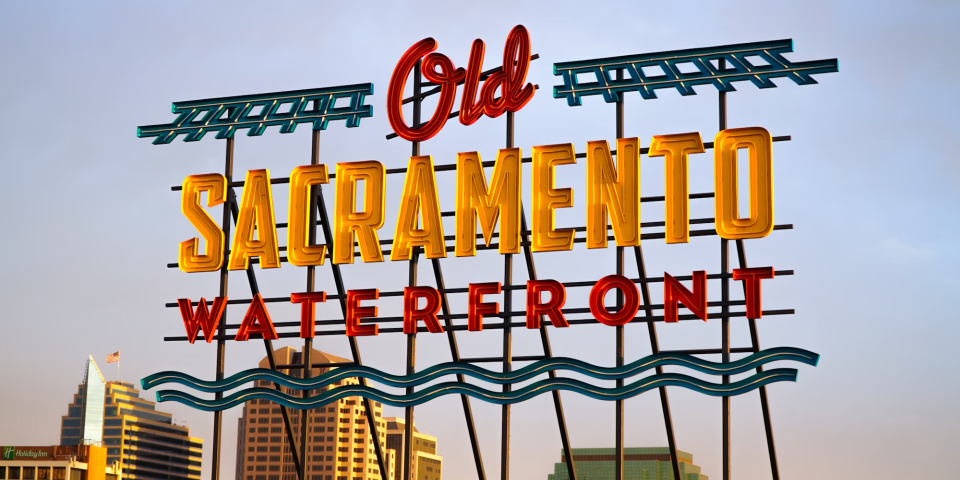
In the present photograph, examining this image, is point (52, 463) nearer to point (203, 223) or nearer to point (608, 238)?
point (203, 223)

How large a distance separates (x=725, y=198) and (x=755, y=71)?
8.41 feet

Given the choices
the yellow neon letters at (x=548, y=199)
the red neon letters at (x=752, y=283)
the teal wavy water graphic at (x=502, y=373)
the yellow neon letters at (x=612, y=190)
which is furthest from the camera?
the yellow neon letters at (x=548, y=199)

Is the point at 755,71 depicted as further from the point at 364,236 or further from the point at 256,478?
the point at 256,478

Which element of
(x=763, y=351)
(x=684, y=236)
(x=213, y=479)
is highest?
(x=684, y=236)

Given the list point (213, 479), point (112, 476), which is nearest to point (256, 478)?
point (112, 476)

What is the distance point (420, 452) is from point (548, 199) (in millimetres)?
153811

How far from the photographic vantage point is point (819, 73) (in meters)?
23.9

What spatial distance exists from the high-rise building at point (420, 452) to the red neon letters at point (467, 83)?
14583 centimetres

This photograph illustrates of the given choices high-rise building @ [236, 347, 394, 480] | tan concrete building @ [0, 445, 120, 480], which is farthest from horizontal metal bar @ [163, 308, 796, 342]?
high-rise building @ [236, 347, 394, 480]

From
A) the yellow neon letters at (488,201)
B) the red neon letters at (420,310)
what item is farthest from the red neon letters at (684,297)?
the red neon letters at (420,310)

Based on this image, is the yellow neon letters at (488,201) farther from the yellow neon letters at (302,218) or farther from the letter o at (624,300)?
the yellow neon letters at (302,218)

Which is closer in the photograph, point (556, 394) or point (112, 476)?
point (556, 394)

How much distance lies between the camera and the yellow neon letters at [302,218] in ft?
87.6

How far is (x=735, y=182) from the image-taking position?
23922 millimetres
